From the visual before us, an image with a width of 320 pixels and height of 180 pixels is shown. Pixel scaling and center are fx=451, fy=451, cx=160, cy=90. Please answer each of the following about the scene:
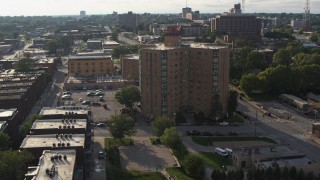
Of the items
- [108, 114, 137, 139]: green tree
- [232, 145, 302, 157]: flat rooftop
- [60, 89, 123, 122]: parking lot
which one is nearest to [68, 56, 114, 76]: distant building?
[60, 89, 123, 122]: parking lot

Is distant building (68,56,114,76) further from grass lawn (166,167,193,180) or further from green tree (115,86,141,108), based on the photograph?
grass lawn (166,167,193,180)

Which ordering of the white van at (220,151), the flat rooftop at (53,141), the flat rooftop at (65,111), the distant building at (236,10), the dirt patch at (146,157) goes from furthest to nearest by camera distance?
the distant building at (236,10)
the flat rooftop at (65,111)
the white van at (220,151)
the dirt patch at (146,157)
the flat rooftop at (53,141)

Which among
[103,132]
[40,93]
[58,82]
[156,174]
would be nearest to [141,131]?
[103,132]

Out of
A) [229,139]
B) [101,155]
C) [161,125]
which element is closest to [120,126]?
[161,125]

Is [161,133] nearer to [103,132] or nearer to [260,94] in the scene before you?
[103,132]

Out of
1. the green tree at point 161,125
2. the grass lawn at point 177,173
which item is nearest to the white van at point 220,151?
the grass lawn at point 177,173

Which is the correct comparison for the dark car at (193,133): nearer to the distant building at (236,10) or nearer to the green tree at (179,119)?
the green tree at (179,119)
